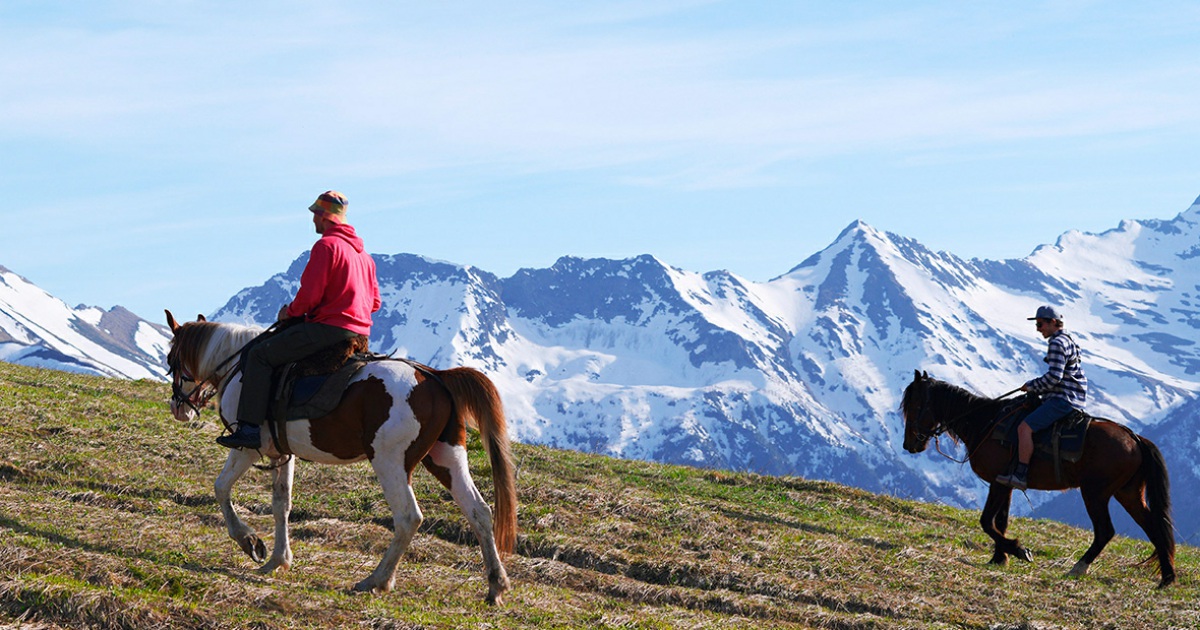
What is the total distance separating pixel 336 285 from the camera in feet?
45.7

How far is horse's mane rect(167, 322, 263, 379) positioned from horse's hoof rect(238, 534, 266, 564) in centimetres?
Answer: 238

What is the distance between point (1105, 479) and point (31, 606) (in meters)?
15.4

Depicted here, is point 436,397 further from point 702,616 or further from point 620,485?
point 620,485

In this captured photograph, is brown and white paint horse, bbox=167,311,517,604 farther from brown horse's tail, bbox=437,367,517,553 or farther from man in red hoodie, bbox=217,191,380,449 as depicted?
man in red hoodie, bbox=217,191,380,449

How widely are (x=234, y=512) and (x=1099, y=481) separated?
13167 mm

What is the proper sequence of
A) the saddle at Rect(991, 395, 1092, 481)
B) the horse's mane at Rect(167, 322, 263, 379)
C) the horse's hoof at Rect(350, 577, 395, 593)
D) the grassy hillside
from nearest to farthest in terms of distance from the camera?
1. the grassy hillside
2. the horse's hoof at Rect(350, 577, 395, 593)
3. the horse's mane at Rect(167, 322, 263, 379)
4. the saddle at Rect(991, 395, 1092, 481)

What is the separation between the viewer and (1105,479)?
1884 cm

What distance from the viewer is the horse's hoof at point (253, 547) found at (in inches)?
538

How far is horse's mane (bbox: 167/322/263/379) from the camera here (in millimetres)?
14953

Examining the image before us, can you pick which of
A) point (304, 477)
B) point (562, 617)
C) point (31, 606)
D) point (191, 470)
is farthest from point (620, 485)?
point (31, 606)

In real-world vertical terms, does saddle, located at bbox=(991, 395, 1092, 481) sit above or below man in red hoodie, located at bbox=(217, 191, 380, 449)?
below

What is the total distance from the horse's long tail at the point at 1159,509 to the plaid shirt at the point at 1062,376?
4.21 ft

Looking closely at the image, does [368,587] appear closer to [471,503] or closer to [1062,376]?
[471,503]

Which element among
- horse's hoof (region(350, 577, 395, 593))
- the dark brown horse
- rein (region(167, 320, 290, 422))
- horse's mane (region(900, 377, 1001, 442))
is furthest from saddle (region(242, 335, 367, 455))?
the dark brown horse
